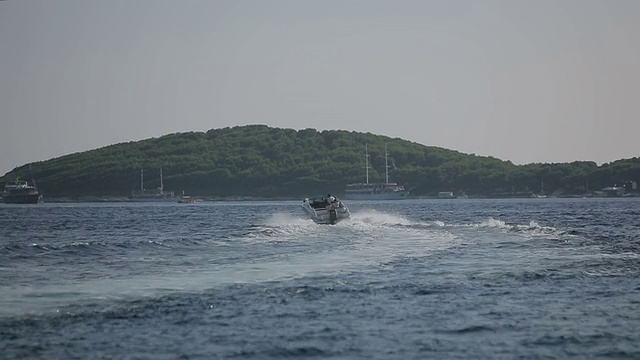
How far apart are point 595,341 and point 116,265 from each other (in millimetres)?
20621

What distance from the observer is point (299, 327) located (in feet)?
64.0

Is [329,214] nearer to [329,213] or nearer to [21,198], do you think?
[329,213]

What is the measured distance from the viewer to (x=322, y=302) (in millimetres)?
23156

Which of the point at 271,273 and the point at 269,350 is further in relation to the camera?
the point at 271,273

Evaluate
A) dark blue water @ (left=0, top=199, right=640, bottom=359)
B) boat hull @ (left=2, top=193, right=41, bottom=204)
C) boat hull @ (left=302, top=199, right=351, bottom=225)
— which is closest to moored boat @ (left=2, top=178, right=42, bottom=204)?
boat hull @ (left=2, top=193, right=41, bottom=204)

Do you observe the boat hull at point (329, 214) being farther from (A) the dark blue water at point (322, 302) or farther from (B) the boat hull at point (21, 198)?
(B) the boat hull at point (21, 198)

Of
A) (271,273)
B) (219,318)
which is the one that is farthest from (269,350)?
(271,273)

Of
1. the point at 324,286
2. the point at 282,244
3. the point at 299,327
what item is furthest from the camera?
the point at 282,244

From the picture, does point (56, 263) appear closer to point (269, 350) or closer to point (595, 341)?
point (269, 350)

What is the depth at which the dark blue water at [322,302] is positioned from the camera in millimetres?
17531

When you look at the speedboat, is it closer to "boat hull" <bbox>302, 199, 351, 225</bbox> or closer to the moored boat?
"boat hull" <bbox>302, 199, 351, 225</bbox>

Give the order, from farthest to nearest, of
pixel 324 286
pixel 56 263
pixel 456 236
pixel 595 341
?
pixel 456 236 < pixel 56 263 < pixel 324 286 < pixel 595 341

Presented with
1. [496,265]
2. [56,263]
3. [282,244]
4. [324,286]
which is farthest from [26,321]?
[282,244]

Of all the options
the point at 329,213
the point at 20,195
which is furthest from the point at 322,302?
the point at 20,195
